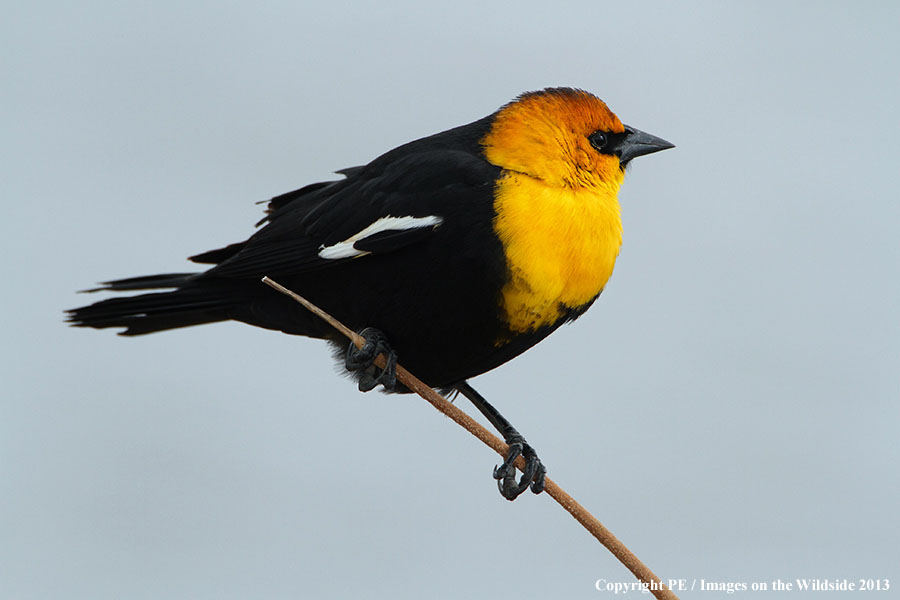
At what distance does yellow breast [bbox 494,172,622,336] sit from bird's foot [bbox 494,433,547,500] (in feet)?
0.93

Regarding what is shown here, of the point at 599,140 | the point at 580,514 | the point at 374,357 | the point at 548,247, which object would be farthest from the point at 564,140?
the point at 580,514

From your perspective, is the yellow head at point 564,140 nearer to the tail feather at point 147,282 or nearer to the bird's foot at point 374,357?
the bird's foot at point 374,357

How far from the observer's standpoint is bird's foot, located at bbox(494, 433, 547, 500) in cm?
174

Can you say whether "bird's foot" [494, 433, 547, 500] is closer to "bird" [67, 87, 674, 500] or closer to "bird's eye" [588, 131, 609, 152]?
"bird" [67, 87, 674, 500]

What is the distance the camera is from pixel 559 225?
159cm

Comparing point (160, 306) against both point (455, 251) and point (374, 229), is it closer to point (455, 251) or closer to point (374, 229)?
point (374, 229)

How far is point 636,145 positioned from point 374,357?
0.61m

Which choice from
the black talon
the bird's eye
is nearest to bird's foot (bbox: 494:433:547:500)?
the black talon

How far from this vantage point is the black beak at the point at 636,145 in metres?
1.80

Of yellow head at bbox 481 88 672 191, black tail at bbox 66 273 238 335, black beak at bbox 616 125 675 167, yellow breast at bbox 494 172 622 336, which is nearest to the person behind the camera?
A: yellow breast at bbox 494 172 622 336

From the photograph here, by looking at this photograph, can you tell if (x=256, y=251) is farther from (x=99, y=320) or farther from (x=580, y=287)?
(x=580, y=287)

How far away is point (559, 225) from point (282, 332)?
0.59 m

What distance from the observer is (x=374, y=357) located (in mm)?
1611

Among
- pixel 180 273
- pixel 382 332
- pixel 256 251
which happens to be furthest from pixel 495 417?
pixel 180 273
